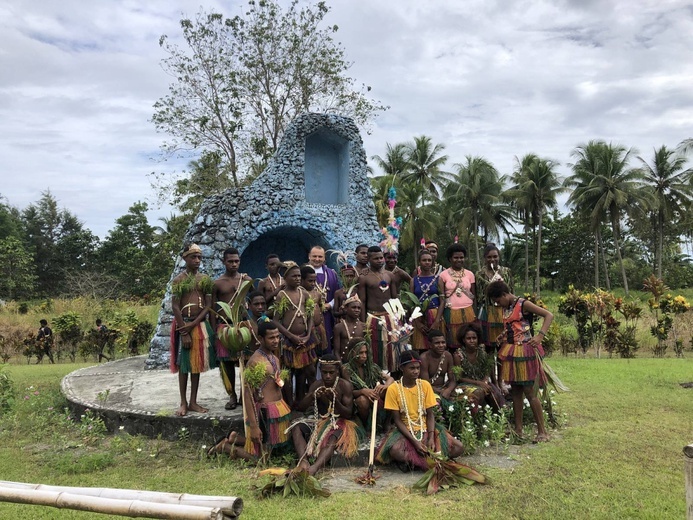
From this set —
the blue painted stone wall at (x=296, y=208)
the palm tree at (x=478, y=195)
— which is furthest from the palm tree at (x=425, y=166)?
the blue painted stone wall at (x=296, y=208)

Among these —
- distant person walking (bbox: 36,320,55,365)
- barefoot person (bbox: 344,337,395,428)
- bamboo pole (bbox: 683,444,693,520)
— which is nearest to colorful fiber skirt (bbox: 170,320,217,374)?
barefoot person (bbox: 344,337,395,428)

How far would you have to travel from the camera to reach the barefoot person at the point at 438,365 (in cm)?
504

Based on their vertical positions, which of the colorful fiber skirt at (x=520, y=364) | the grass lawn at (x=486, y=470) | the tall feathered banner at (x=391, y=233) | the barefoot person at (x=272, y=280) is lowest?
the grass lawn at (x=486, y=470)

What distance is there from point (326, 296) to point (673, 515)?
149 inches

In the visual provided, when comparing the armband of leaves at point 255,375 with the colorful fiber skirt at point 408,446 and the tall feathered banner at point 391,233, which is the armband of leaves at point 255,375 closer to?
the colorful fiber skirt at point 408,446

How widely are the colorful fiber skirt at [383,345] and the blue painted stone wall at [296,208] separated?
15.5ft

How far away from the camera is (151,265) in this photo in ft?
94.9

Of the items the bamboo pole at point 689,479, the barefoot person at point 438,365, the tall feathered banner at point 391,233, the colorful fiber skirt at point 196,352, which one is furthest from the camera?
the tall feathered banner at point 391,233

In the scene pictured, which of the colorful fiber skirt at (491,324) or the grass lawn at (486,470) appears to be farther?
the colorful fiber skirt at (491,324)

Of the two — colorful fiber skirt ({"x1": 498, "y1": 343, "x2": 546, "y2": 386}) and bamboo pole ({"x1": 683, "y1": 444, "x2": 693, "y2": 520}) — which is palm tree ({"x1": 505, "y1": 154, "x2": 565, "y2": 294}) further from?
bamboo pole ({"x1": 683, "y1": 444, "x2": 693, "y2": 520})

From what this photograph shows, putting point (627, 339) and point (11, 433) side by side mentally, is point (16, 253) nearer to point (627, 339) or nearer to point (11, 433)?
point (11, 433)

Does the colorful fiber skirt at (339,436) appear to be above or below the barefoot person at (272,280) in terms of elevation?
below

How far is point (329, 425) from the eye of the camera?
15.3 ft

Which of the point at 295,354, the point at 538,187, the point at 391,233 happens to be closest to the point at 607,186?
the point at 538,187
